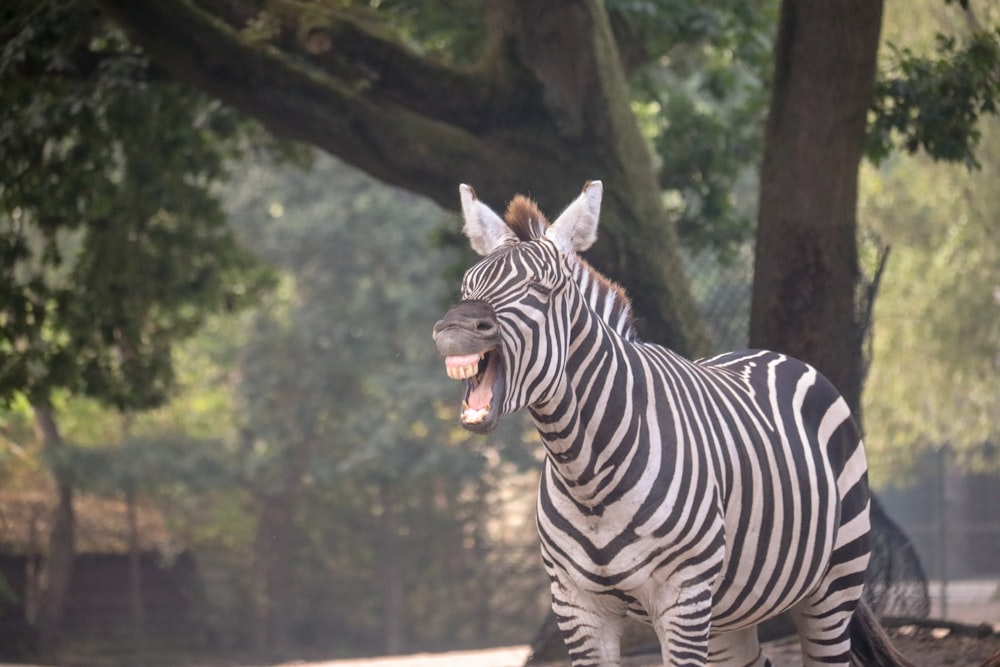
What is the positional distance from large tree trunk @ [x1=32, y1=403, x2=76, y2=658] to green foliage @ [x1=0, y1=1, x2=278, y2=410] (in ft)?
23.0

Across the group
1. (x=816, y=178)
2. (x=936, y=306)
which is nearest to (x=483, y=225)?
(x=816, y=178)

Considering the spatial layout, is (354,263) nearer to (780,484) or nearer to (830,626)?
(830,626)

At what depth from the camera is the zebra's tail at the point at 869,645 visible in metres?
6.48

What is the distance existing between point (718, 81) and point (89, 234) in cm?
646

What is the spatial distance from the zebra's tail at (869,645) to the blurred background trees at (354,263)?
2716 mm

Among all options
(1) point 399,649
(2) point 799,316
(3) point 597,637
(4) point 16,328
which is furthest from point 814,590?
(1) point 399,649

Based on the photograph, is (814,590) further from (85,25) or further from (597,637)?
(85,25)

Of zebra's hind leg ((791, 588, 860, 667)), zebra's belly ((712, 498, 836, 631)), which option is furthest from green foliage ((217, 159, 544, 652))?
zebra's belly ((712, 498, 836, 631))

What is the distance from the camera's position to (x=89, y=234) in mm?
13289

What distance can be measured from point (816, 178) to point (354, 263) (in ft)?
64.5

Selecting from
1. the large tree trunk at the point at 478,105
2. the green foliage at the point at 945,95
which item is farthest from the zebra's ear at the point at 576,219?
the green foliage at the point at 945,95

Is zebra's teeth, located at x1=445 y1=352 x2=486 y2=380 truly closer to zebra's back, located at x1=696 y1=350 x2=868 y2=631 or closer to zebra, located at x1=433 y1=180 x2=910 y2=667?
zebra, located at x1=433 y1=180 x2=910 y2=667

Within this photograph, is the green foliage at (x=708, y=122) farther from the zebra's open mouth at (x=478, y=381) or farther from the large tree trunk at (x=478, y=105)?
the zebra's open mouth at (x=478, y=381)

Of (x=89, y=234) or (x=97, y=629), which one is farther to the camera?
(x=97, y=629)
